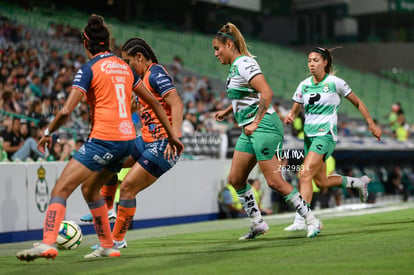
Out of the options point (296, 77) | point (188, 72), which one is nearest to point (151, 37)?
point (188, 72)

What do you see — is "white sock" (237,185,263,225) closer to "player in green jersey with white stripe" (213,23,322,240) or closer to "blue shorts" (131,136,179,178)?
"player in green jersey with white stripe" (213,23,322,240)

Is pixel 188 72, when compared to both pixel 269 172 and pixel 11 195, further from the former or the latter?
pixel 269 172

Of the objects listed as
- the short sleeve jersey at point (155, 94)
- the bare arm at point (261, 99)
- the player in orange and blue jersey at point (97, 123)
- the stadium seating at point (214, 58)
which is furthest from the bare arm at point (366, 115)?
the stadium seating at point (214, 58)

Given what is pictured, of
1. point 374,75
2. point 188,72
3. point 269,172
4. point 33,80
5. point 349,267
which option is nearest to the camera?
point 349,267

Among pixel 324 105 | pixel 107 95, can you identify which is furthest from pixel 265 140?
pixel 107 95

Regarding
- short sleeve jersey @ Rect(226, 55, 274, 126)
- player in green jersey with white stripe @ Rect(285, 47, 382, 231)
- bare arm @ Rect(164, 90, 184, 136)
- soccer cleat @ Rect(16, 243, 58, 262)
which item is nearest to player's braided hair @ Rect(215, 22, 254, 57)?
short sleeve jersey @ Rect(226, 55, 274, 126)

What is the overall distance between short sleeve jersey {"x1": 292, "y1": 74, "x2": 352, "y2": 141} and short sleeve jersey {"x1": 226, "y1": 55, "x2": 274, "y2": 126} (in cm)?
155

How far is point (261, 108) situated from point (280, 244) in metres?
1.52

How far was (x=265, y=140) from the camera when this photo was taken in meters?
8.49

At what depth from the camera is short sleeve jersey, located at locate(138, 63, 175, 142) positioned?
26.1 ft

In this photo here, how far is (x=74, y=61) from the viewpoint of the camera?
2267 cm

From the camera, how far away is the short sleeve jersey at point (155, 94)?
7957mm

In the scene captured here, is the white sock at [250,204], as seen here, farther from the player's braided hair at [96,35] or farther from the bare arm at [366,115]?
the player's braided hair at [96,35]

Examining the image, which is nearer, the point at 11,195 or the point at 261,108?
the point at 261,108
